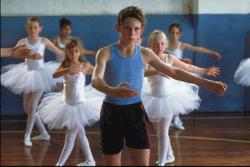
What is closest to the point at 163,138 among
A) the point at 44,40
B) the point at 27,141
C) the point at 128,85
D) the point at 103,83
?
the point at 27,141

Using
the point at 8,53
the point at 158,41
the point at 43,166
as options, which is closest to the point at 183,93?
the point at 158,41

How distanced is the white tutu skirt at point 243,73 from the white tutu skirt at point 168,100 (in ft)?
3.64

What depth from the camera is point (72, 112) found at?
298 cm

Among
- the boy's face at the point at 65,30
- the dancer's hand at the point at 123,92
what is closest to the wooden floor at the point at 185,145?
the boy's face at the point at 65,30

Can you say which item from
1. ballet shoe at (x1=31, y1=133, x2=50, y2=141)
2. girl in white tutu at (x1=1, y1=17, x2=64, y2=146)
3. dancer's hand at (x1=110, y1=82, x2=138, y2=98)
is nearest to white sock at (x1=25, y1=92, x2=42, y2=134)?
girl in white tutu at (x1=1, y1=17, x2=64, y2=146)

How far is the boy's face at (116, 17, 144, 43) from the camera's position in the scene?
1918 millimetres

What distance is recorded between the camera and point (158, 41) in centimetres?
286

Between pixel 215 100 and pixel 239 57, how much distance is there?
1.34 ft

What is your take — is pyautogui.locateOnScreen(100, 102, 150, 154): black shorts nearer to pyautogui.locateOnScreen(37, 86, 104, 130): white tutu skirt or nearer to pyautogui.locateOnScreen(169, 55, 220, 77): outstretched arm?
pyautogui.locateOnScreen(169, 55, 220, 77): outstretched arm

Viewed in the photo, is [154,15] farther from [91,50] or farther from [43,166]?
[43,166]

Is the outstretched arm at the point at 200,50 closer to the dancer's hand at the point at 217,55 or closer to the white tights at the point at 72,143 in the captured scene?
the dancer's hand at the point at 217,55

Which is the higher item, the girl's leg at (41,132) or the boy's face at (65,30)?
the boy's face at (65,30)

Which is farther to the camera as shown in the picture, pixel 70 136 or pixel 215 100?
pixel 215 100

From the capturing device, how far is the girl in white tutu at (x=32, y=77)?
11.6ft
